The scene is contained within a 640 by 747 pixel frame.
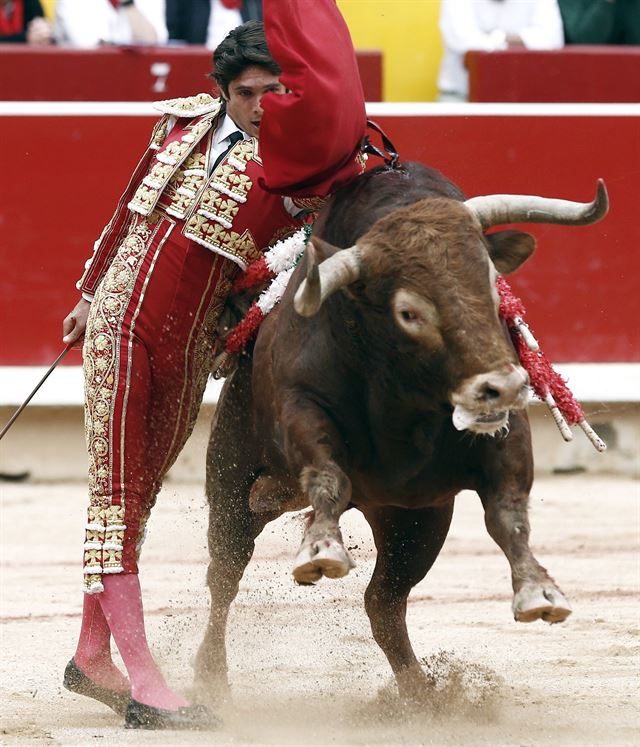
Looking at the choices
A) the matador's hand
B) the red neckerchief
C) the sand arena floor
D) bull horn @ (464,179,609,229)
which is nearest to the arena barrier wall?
the red neckerchief

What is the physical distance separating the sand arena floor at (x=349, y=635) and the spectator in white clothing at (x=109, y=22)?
2010 mm

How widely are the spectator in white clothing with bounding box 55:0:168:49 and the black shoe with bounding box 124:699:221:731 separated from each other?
446cm

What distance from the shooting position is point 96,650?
14.5 ft

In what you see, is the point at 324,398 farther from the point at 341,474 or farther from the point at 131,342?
the point at 131,342

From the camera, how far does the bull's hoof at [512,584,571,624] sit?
3566 millimetres

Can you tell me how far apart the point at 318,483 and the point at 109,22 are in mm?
4849

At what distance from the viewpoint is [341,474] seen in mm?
3789

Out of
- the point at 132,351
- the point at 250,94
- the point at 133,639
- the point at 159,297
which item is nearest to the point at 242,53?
the point at 250,94

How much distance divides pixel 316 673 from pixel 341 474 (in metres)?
1.29

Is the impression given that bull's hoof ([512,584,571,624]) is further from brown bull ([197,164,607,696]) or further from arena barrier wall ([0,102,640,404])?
arena barrier wall ([0,102,640,404])

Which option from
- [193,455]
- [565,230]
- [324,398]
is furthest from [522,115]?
[324,398]

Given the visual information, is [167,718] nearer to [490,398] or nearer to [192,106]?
[490,398]

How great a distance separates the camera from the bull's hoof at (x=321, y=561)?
3.52m

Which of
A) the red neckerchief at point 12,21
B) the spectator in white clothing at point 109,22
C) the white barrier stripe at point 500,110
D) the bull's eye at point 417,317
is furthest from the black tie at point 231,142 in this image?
the red neckerchief at point 12,21
